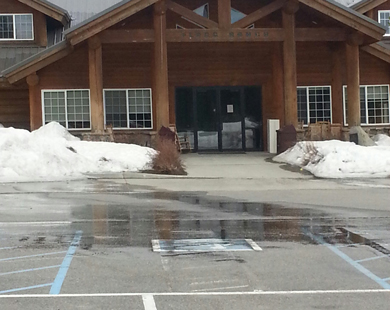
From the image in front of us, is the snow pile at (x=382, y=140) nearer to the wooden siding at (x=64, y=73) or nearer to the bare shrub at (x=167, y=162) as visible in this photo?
the bare shrub at (x=167, y=162)

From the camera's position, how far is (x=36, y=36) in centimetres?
2616

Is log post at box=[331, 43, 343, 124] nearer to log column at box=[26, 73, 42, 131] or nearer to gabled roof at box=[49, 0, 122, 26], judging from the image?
gabled roof at box=[49, 0, 122, 26]

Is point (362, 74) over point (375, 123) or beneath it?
over

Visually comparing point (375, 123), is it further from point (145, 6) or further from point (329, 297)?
point (329, 297)

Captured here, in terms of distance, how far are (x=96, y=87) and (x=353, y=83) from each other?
9.04 m

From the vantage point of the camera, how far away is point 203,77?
25.1 metres

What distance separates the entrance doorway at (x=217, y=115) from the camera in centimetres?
2523

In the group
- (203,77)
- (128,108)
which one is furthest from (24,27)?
→ (203,77)

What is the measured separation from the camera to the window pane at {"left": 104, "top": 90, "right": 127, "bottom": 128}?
2488 cm

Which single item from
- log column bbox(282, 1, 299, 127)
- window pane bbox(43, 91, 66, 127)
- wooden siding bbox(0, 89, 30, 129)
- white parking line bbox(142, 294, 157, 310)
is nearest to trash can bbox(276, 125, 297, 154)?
log column bbox(282, 1, 299, 127)

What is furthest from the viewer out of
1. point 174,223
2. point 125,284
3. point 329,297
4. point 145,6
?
point 145,6

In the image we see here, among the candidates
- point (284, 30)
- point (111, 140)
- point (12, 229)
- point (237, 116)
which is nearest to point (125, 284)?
point (12, 229)

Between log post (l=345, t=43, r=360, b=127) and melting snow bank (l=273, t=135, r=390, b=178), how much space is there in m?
3.09

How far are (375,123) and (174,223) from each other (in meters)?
17.4
